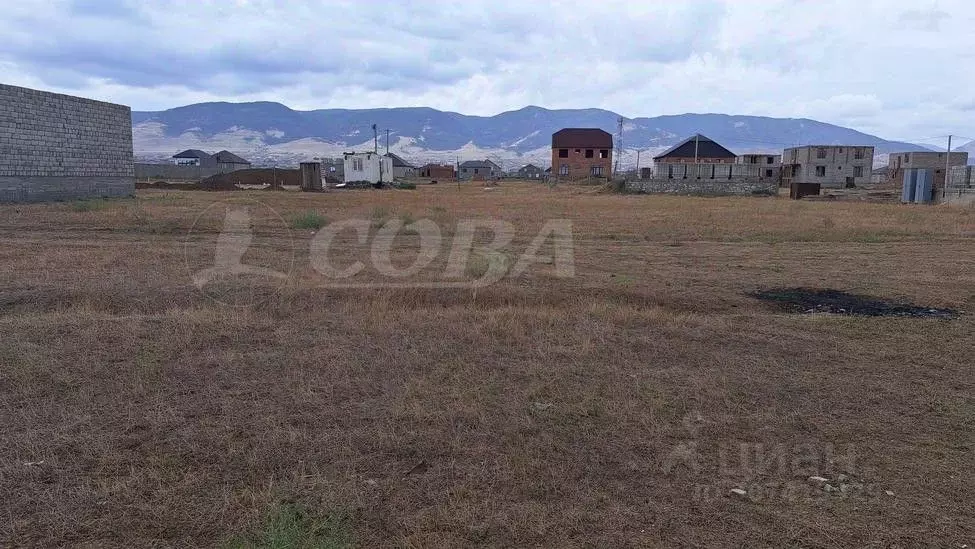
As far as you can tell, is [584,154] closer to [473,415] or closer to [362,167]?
[362,167]

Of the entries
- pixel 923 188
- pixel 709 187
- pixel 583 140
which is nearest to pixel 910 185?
pixel 923 188

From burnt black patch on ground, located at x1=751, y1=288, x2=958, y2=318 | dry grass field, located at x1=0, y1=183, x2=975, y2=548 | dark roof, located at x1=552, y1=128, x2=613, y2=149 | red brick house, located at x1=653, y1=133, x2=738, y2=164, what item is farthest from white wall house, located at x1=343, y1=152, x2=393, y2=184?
burnt black patch on ground, located at x1=751, y1=288, x2=958, y2=318

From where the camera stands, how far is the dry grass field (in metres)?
3.09

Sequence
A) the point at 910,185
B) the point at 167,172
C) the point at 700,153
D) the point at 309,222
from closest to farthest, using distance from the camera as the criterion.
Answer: the point at 309,222 → the point at 910,185 → the point at 167,172 → the point at 700,153

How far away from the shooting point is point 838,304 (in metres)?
8.19

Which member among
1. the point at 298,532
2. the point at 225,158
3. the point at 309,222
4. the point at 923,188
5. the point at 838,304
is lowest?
the point at 298,532

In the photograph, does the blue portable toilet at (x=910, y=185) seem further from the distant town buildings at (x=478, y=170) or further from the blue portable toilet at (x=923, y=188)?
the distant town buildings at (x=478, y=170)

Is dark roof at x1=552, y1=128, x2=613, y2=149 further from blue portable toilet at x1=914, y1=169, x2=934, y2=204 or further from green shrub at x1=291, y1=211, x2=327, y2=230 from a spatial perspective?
green shrub at x1=291, y1=211, x2=327, y2=230

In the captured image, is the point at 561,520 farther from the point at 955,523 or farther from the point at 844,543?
the point at 955,523

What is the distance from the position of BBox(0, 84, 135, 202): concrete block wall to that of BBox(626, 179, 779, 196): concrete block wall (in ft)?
99.6

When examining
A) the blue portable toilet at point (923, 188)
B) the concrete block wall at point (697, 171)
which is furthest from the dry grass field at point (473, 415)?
the concrete block wall at point (697, 171)

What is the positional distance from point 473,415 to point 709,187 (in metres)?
42.0

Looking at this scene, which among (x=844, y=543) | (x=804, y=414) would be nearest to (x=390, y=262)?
(x=804, y=414)

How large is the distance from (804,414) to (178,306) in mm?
6454
